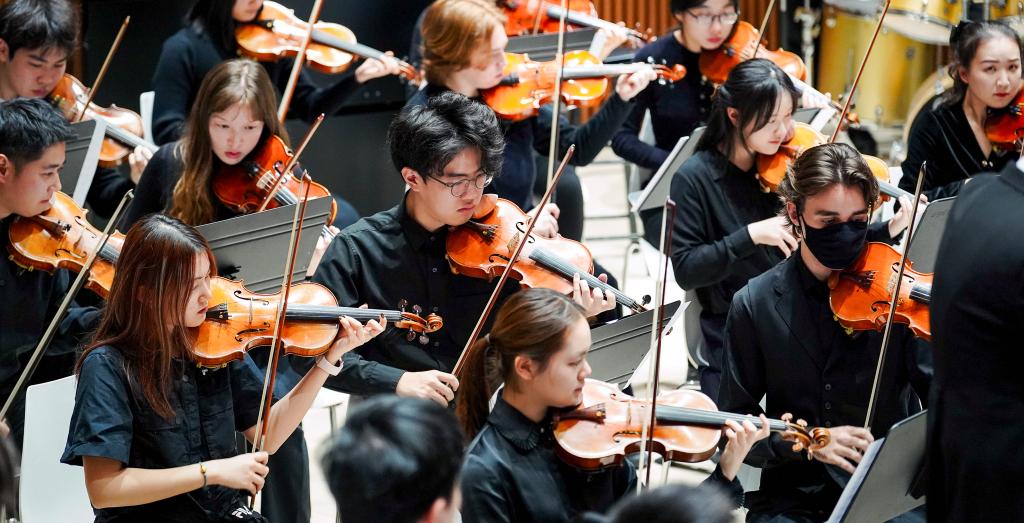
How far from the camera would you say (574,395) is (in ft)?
7.59

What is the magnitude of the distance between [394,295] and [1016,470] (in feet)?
4.63

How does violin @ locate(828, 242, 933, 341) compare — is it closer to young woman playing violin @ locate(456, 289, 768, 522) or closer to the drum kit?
young woman playing violin @ locate(456, 289, 768, 522)

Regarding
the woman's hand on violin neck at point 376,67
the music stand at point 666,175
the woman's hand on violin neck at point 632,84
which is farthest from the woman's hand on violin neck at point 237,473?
the woman's hand on violin neck at point 376,67

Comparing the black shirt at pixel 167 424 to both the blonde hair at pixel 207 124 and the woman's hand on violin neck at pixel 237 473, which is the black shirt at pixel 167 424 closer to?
the woman's hand on violin neck at pixel 237 473

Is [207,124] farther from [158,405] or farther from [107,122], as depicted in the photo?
[158,405]

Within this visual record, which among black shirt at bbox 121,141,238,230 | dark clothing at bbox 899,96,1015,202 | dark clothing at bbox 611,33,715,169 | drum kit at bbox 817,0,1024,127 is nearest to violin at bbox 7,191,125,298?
black shirt at bbox 121,141,238,230

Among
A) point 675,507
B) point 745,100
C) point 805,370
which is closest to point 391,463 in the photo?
point 675,507

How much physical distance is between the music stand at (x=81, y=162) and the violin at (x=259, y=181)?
368 millimetres

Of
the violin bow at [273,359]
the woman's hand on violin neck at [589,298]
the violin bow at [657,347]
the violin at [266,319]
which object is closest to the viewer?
the violin bow at [657,347]

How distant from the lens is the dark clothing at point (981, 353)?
1.87m

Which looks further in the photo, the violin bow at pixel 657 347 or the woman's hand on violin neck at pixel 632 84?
the woman's hand on violin neck at pixel 632 84

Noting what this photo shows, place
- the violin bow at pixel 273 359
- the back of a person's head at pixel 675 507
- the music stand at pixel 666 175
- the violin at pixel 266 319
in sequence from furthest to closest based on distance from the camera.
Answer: the music stand at pixel 666 175
the violin at pixel 266 319
the violin bow at pixel 273 359
the back of a person's head at pixel 675 507

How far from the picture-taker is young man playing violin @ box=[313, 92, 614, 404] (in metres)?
2.81

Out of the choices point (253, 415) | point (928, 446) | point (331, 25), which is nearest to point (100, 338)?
point (253, 415)
